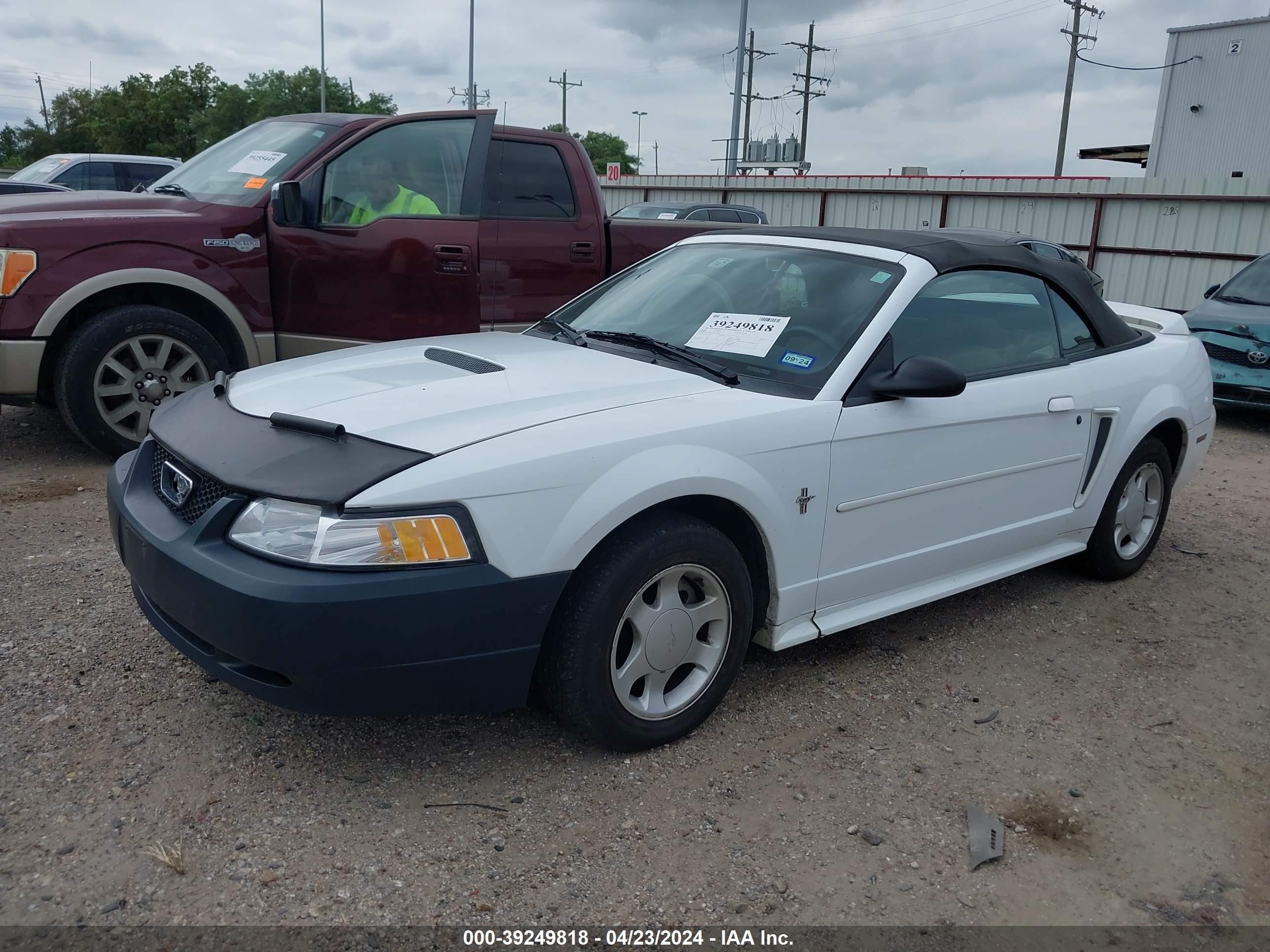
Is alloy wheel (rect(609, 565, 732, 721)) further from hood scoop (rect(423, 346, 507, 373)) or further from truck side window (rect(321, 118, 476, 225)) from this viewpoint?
truck side window (rect(321, 118, 476, 225))

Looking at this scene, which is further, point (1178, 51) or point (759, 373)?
point (1178, 51)

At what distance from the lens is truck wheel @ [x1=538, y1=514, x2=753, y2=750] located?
107 inches

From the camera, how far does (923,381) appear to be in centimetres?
319

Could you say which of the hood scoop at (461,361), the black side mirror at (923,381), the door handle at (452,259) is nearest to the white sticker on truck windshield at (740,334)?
Result: the black side mirror at (923,381)

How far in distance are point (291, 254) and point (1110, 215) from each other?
14617 mm

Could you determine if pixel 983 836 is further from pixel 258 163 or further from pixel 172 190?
pixel 172 190

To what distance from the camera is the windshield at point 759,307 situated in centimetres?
335

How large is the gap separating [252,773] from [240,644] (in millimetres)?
543

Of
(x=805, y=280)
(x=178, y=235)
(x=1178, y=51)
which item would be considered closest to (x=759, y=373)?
(x=805, y=280)

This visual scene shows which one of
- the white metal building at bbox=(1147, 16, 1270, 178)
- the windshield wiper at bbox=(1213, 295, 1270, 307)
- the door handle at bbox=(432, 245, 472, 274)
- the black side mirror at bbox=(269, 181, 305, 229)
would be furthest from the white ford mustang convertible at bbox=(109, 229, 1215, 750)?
the white metal building at bbox=(1147, 16, 1270, 178)

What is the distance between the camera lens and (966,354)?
3744mm

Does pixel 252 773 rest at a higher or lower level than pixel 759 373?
lower

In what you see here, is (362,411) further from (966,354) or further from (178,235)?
(178,235)

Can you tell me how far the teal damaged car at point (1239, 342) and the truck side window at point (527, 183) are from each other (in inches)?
217
